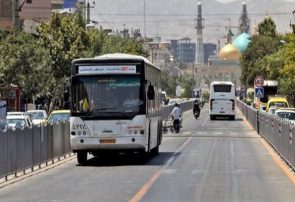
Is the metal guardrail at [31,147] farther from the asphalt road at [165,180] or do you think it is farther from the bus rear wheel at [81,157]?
the bus rear wheel at [81,157]

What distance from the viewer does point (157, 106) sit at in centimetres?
3156

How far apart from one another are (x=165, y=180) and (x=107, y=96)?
5.79 m

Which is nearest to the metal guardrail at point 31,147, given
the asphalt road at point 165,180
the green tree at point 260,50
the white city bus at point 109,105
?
the asphalt road at point 165,180

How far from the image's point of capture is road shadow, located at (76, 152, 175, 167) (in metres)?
27.9

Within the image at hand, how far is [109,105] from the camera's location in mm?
26750

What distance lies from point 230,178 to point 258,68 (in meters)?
89.5

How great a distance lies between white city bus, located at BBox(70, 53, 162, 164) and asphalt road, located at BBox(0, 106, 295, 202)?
0.79 metres

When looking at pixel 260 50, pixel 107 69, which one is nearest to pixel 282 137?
pixel 107 69

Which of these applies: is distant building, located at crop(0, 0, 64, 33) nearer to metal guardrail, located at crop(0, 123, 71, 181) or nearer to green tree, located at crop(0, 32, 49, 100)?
green tree, located at crop(0, 32, 49, 100)

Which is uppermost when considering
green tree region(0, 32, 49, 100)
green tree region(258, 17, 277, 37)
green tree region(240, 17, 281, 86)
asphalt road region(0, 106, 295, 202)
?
green tree region(258, 17, 277, 37)

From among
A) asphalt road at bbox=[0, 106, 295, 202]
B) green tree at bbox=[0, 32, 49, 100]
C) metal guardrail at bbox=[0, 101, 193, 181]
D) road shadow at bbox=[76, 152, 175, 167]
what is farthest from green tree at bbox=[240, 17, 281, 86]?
asphalt road at bbox=[0, 106, 295, 202]

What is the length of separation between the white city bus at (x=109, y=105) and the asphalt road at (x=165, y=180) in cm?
79

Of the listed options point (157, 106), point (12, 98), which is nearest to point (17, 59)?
point (12, 98)

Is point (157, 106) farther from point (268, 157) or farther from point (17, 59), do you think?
point (17, 59)
